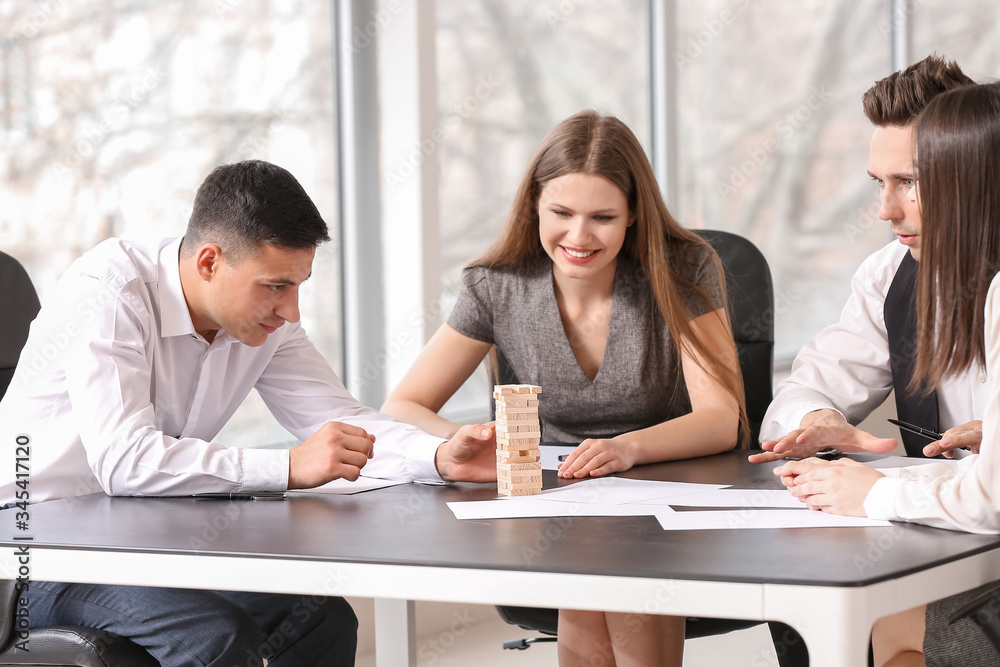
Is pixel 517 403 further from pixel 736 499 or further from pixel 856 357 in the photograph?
pixel 856 357

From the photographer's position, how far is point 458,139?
10.7 ft

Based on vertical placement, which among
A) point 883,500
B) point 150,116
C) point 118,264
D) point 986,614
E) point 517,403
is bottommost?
point 986,614

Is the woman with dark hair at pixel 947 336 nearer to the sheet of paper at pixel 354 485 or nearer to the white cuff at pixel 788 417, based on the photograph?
the white cuff at pixel 788 417

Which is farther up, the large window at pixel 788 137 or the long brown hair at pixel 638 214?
the large window at pixel 788 137

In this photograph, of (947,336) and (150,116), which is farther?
(150,116)

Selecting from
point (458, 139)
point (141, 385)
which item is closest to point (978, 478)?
point (141, 385)

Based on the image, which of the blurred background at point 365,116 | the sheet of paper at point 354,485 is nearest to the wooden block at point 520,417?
the sheet of paper at point 354,485

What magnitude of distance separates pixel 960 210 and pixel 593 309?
37.0 inches

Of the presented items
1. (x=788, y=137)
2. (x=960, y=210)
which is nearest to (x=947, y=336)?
(x=960, y=210)

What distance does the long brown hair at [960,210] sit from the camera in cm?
148

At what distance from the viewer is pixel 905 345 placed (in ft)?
6.98

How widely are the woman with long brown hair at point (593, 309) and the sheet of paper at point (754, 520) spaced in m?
0.68

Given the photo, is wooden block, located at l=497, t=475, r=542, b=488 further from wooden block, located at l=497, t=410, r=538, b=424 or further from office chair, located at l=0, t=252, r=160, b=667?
office chair, located at l=0, t=252, r=160, b=667

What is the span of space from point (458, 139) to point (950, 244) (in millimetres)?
1963
